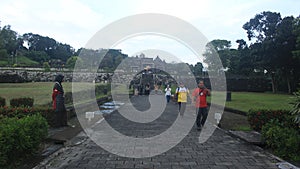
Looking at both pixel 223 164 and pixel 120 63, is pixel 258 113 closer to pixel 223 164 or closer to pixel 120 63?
pixel 223 164

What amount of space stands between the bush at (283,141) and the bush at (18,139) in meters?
4.94

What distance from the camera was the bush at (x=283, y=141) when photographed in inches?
199

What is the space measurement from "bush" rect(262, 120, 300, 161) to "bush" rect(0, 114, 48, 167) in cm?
494

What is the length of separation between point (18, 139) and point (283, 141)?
514 centimetres

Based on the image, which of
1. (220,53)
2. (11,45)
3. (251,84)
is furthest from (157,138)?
(11,45)

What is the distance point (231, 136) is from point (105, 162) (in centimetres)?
414

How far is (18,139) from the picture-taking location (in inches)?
171

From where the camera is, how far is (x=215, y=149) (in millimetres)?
5852

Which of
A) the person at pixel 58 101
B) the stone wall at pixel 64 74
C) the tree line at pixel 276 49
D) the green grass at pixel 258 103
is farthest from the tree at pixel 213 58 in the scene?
the person at pixel 58 101

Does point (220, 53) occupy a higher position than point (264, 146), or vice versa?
point (220, 53)

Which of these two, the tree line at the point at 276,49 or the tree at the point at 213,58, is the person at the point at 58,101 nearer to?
the tree line at the point at 276,49

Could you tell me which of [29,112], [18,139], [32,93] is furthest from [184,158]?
[32,93]

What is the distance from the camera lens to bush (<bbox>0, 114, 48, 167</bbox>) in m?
4.04

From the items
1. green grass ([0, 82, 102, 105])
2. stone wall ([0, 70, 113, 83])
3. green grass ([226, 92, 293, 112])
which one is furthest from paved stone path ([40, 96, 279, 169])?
stone wall ([0, 70, 113, 83])
